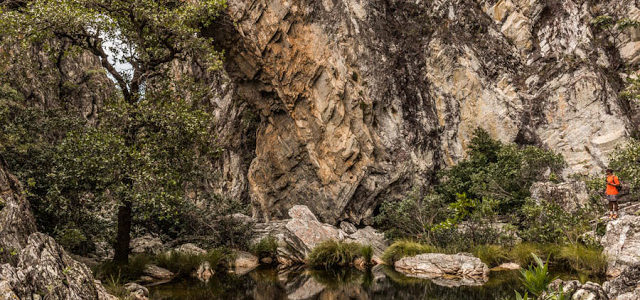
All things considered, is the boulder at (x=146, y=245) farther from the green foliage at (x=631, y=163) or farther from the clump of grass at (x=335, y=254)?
the green foliage at (x=631, y=163)

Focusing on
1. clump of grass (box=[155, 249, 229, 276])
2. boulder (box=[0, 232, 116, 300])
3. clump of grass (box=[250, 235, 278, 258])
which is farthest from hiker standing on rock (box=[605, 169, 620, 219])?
boulder (box=[0, 232, 116, 300])

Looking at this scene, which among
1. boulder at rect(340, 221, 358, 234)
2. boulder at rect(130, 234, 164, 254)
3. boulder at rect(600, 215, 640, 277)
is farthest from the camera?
boulder at rect(340, 221, 358, 234)

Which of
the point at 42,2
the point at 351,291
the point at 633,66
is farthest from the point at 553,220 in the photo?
the point at 42,2

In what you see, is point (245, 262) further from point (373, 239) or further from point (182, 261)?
point (373, 239)

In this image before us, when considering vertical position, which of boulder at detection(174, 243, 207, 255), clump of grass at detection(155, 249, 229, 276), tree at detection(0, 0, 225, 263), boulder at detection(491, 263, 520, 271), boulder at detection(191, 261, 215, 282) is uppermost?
tree at detection(0, 0, 225, 263)

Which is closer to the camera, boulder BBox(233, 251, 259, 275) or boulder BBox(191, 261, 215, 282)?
boulder BBox(191, 261, 215, 282)

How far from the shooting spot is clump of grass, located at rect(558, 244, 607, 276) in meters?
12.7

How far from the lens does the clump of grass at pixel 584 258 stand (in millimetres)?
12719

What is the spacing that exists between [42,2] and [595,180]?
69.9 ft

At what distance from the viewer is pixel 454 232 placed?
720 inches

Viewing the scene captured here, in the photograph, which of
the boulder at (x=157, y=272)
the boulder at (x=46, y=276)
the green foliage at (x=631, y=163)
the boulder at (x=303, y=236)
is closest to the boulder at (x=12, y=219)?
the boulder at (x=46, y=276)

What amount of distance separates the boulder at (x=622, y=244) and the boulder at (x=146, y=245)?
15.9 meters

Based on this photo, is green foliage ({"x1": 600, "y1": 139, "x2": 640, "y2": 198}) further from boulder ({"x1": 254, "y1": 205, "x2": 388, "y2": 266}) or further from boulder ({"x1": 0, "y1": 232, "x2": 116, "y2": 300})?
boulder ({"x1": 0, "y1": 232, "x2": 116, "y2": 300})

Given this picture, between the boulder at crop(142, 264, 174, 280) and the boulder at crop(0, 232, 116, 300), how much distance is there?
16.5ft
